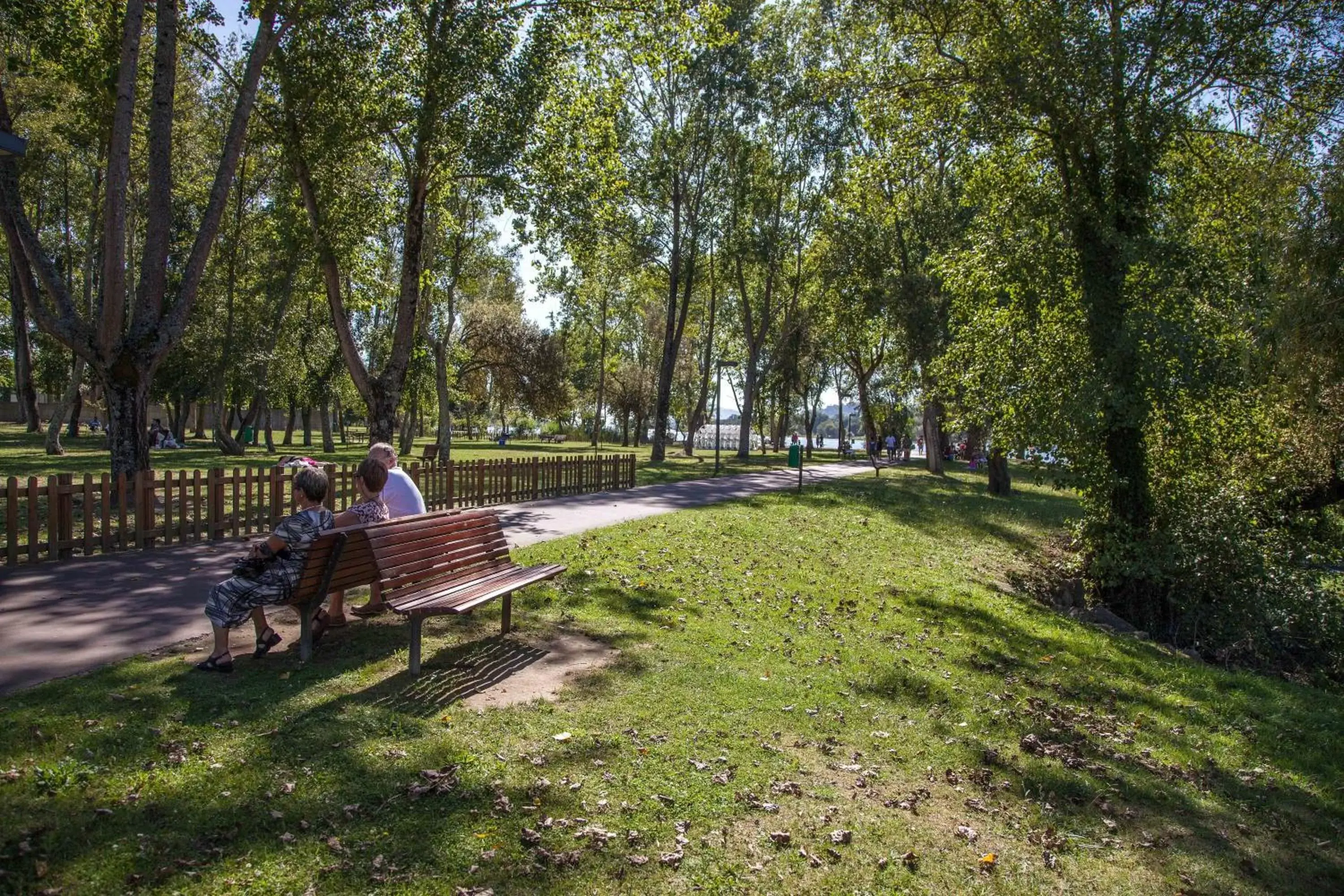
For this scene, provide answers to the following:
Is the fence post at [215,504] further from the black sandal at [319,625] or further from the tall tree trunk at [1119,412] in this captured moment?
the tall tree trunk at [1119,412]

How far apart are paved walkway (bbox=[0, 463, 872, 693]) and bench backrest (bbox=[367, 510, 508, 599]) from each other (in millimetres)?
1571

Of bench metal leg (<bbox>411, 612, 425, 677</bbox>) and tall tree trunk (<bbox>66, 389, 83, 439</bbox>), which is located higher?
tall tree trunk (<bbox>66, 389, 83, 439</bbox>)

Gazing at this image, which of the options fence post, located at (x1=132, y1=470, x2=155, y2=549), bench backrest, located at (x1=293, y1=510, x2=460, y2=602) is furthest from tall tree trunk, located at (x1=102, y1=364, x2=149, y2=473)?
bench backrest, located at (x1=293, y1=510, x2=460, y2=602)

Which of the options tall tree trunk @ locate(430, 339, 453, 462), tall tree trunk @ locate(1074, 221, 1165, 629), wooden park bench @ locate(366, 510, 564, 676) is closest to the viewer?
wooden park bench @ locate(366, 510, 564, 676)

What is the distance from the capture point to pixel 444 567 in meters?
6.53

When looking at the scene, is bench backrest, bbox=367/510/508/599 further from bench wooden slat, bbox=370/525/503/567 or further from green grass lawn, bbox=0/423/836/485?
green grass lawn, bbox=0/423/836/485

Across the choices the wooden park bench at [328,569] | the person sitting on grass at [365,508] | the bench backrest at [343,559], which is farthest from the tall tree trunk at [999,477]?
the wooden park bench at [328,569]

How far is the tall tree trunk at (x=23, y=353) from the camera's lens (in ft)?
113

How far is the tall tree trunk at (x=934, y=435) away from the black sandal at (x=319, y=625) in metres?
27.4

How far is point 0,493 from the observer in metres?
9.64

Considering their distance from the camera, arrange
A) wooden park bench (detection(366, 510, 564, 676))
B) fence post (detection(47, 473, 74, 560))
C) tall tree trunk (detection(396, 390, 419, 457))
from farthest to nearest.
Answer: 1. tall tree trunk (detection(396, 390, 419, 457))
2. fence post (detection(47, 473, 74, 560))
3. wooden park bench (detection(366, 510, 564, 676))

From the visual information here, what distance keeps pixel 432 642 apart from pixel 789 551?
6.57 meters

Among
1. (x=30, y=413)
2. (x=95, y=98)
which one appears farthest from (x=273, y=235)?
(x=30, y=413)

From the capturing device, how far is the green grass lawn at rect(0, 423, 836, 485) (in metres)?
21.6
